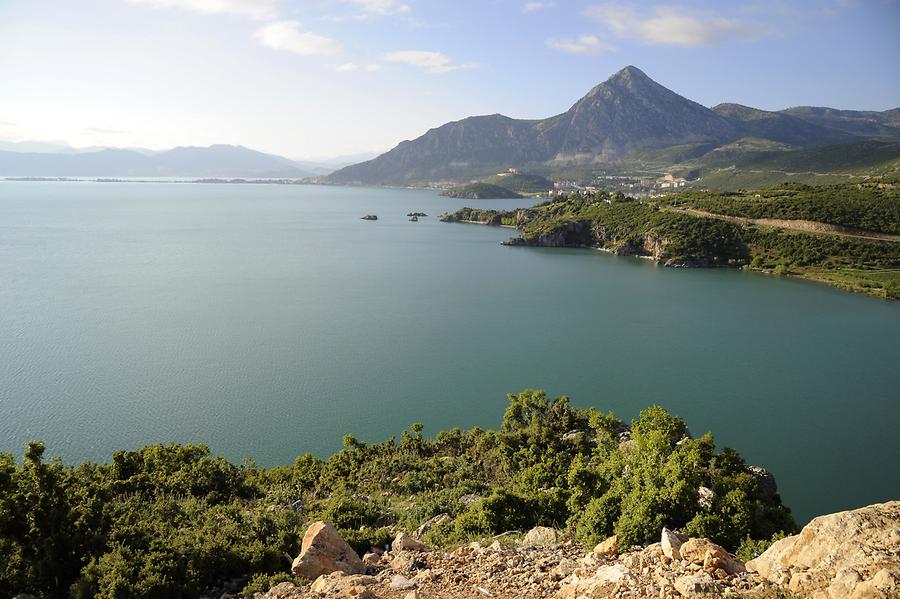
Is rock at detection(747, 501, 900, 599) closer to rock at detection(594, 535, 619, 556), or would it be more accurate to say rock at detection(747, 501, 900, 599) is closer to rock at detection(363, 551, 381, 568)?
rock at detection(594, 535, 619, 556)

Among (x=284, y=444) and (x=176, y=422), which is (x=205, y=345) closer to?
(x=176, y=422)

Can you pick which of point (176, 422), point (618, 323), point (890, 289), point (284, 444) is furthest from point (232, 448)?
point (890, 289)

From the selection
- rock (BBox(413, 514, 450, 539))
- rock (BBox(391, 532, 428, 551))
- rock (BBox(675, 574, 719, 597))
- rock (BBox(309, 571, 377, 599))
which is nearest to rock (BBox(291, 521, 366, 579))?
rock (BBox(309, 571, 377, 599))

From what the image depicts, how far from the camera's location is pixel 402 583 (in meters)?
8.72

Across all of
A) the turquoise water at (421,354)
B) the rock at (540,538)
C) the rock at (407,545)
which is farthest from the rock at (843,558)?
the turquoise water at (421,354)

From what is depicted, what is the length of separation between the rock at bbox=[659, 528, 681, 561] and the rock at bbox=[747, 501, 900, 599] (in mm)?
993

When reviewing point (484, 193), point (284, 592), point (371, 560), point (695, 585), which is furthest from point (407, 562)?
point (484, 193)

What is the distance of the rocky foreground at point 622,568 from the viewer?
693 centimetres

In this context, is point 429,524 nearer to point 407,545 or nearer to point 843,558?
point 407,545

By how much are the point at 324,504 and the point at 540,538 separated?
6951 mm

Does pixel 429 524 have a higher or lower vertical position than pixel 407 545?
lower

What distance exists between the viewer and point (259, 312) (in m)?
44.2

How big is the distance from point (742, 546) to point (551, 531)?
3.46m

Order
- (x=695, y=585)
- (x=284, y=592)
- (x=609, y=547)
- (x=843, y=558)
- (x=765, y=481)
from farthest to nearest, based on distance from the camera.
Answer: (x=765, y=481) < (x=609, y=547) < (x=284, y=592) < (x=695, y=585) < (x=843, y=558)
